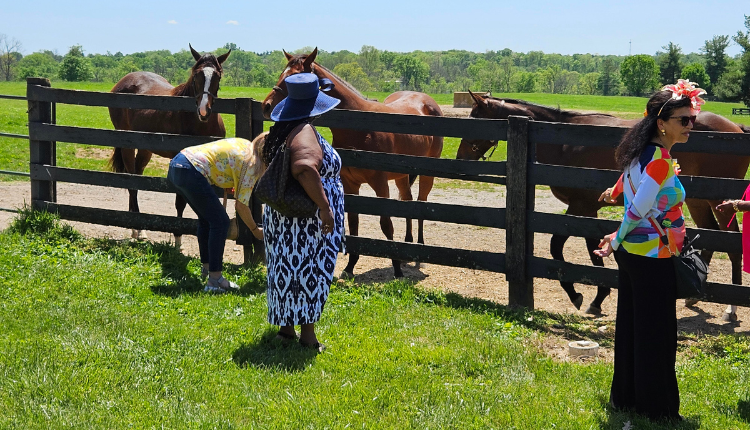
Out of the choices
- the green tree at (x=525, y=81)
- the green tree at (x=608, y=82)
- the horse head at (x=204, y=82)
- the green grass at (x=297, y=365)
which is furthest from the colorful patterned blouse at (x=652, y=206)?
the green tree at (x=608, y=82)

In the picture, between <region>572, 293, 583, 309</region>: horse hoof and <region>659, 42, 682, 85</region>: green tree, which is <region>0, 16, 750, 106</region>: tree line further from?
<region>572, 293, 583, 309</region>: horse hoof

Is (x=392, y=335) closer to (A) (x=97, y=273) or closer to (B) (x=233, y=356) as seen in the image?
(B) (x=233, y=356)

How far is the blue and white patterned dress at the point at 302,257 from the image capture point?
4.91 metres

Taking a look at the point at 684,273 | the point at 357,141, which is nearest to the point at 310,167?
the point at 684,273

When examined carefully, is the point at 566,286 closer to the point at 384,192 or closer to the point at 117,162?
the point at 384,192

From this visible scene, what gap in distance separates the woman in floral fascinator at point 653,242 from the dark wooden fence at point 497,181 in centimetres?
194

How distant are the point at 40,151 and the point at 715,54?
103814mm

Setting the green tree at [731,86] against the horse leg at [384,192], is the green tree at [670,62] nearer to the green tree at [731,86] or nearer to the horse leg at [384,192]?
the green tree at [731,86]

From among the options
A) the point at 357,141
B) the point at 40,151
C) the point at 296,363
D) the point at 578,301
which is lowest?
the point at 578,301

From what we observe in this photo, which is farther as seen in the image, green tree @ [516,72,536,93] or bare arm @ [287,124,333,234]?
green tree @ [516,72,536,93]

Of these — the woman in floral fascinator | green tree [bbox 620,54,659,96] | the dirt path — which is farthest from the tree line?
the woman in floral fascinator

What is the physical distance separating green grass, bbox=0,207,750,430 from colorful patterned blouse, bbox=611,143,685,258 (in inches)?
39.6

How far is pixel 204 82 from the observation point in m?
8.31

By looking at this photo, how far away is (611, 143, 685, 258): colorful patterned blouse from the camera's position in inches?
151
